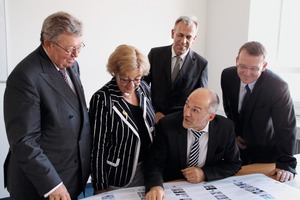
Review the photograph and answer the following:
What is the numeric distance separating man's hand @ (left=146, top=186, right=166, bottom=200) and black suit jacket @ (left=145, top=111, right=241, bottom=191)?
156mm

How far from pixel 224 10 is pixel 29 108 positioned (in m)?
3.03

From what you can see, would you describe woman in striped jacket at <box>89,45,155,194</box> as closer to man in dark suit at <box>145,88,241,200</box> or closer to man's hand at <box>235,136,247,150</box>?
man in dark suit at <box>145,88,241,200</box>

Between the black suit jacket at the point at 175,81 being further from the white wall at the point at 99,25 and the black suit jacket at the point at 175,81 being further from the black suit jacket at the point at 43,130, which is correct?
the white wall at the point at 99,25

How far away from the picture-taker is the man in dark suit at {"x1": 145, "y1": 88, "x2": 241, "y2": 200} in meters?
1.57

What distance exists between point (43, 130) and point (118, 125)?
0.39 m

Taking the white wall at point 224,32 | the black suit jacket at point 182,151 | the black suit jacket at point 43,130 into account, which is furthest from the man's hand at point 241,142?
the white wall at point 224,32

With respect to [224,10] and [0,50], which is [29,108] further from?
[224,10]

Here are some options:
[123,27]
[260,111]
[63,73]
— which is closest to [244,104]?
[260,111]

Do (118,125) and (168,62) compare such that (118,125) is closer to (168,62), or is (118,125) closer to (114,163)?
(114,163)

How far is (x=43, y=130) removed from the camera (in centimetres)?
131

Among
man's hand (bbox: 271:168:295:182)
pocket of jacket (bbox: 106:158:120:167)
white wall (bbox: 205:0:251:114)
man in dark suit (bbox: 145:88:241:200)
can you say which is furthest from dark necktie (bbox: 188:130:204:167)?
white wall (bbox: 205:0:251:114)

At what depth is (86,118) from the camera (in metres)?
1.49

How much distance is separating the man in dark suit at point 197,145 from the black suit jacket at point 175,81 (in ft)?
1.91

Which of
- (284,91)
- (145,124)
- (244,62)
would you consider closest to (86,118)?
(145,124)
